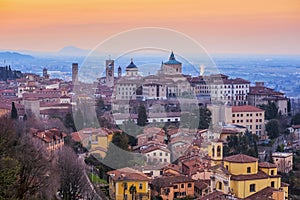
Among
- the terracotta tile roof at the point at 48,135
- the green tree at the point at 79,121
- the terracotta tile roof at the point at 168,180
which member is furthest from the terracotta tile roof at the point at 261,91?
the terracotta tile roof at the point at 168,180

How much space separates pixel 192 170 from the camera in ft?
28.5

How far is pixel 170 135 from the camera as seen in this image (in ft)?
36.6

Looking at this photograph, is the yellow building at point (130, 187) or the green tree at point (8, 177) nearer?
the green tree at point (8, 177)

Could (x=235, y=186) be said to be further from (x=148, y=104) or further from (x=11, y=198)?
(x=148, y=104)

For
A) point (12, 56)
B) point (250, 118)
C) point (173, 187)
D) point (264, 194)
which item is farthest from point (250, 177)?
point (12, 56)

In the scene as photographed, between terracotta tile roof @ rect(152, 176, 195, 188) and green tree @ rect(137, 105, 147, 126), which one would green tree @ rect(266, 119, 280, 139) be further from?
terracotta tile roof @ rect(152, 176, 195, 188)

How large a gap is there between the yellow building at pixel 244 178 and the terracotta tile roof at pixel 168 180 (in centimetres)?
68

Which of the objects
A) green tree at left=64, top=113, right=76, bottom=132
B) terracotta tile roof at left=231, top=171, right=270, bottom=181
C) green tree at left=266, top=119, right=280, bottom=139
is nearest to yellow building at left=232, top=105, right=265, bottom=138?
green tree at left=266, top=119, right=280, bottom=139

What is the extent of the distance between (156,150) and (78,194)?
2.67m

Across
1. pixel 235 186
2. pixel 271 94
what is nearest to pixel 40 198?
pixel 235 186

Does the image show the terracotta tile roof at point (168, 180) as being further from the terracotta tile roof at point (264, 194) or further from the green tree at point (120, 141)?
the green tree at point (120, 141)

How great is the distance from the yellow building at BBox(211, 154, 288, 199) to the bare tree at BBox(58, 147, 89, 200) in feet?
5.19

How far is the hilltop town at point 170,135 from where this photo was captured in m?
7.33

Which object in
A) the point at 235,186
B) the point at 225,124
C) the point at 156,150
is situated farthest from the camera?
the point at 225,124
